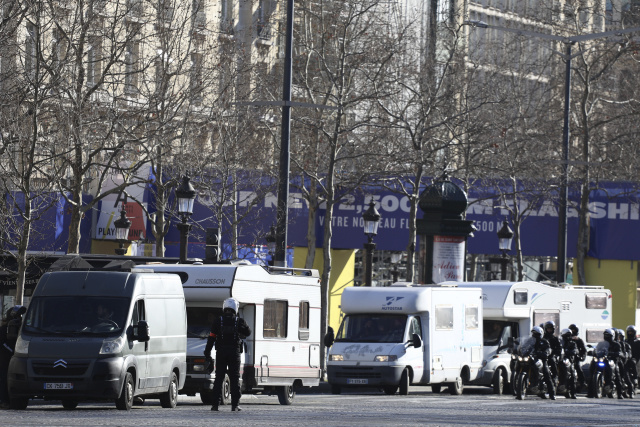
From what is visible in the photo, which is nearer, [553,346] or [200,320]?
[200,320]

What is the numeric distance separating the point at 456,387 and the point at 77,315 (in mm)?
14425

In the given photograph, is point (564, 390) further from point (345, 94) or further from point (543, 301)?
point (345, 94)

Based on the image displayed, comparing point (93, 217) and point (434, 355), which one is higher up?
point (93, 217)

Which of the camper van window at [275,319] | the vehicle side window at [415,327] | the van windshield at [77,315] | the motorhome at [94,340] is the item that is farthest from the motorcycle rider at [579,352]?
the van windshield at [77,315]

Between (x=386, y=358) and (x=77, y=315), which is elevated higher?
(x=77, y=315)

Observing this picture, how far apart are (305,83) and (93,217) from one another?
8.12 meters

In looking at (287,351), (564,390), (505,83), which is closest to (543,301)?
(564,390)

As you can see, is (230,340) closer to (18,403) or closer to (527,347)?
(18,403)

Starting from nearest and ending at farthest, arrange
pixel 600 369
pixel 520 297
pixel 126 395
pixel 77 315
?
pixel 126 395
pixel 77 315
pixel 600 369
pixel 520 297

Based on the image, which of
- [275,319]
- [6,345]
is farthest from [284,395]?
[6,345]

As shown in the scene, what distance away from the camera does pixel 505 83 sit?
200 feet

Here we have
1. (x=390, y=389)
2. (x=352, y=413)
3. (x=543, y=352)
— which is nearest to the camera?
(x=352, y=413)

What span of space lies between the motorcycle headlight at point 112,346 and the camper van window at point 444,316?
12852mm

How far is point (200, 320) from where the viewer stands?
26.3 meters
